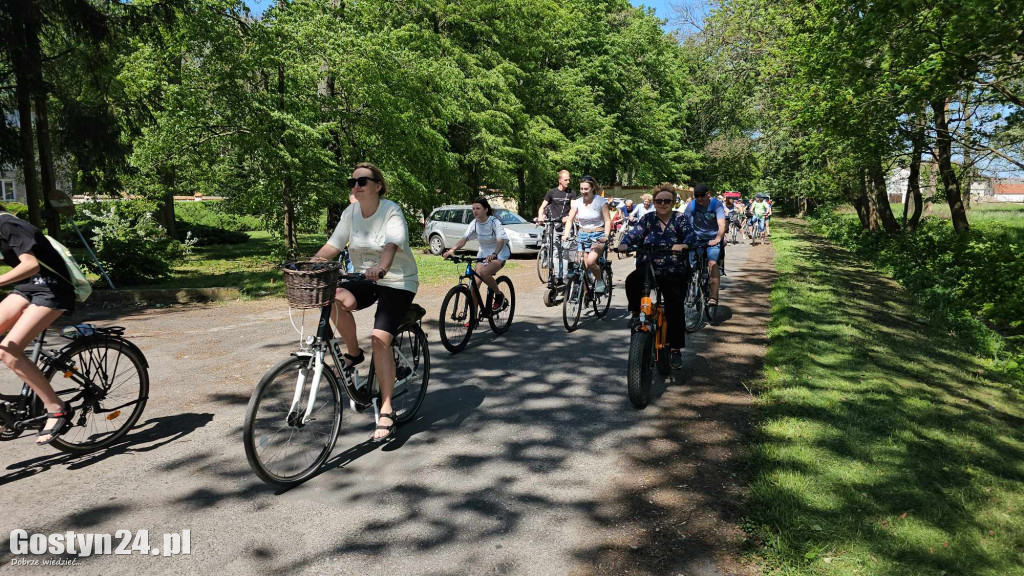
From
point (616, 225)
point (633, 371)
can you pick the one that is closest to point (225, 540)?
point (633, 371)

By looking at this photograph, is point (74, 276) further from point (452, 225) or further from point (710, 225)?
point (452, 225)

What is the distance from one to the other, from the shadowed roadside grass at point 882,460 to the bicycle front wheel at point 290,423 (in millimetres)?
2762

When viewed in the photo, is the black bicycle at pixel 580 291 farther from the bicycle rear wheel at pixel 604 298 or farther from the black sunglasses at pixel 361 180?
the black sunglasses at pixel 361 180

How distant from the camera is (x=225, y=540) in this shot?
3.25 meters

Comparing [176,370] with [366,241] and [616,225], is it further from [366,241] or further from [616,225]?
[616,225]

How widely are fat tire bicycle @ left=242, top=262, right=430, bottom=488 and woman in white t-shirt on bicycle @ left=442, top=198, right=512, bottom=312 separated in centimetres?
305

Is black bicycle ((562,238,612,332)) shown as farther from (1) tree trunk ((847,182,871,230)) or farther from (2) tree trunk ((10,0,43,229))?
(1) tree trunk ((847,182,871,230))

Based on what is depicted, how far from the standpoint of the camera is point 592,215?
354 inches

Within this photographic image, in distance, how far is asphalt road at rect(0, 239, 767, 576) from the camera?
3.13 m

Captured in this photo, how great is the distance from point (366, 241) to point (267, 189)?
11671 millimetres

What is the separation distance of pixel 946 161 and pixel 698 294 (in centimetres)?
1193

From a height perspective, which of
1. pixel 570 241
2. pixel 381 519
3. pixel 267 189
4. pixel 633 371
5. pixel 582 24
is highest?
pixel 582 24

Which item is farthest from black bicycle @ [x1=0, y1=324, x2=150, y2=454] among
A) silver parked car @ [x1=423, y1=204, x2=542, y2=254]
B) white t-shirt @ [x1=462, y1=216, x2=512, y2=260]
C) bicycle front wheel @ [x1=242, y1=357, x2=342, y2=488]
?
silver parked car @ [x1=423, y1=204, x2=542, y2=254]

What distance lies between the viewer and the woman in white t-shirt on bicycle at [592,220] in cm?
883
